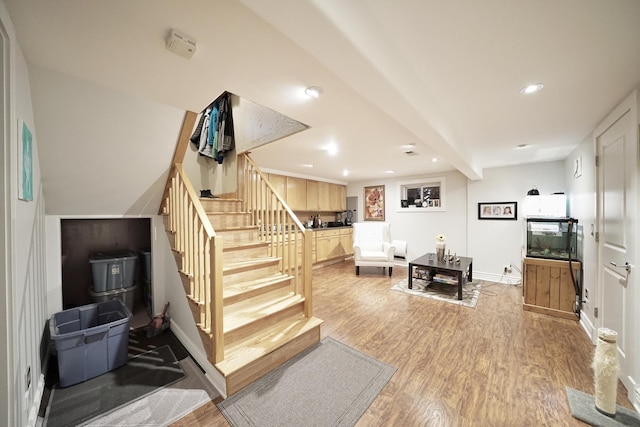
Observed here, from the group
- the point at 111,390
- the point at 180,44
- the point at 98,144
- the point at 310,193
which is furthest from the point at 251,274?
the point at 310,193

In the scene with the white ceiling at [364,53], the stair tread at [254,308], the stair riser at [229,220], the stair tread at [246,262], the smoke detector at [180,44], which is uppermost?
the white ceiling at [364,53]

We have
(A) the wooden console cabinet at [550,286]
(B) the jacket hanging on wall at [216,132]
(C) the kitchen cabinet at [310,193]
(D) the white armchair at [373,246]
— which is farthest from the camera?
(C) the kitchen cabinet at [310,193]

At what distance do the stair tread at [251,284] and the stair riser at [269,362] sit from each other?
1.96 ft

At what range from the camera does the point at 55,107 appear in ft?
4.96

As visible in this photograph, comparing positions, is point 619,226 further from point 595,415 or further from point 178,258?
point 178,258

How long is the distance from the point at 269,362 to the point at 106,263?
2251 millimetres

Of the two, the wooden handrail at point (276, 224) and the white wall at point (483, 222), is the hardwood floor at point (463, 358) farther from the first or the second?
the white wall at point (483, 222)

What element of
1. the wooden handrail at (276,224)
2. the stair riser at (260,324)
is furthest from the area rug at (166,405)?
the wooden handrail at (276,224)

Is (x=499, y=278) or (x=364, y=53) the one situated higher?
(x=364, y=53)

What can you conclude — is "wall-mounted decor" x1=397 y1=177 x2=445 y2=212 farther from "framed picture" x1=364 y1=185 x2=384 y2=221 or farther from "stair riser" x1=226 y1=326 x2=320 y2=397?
"stair riser" x1=226 y1=326 x2=320 y2=397

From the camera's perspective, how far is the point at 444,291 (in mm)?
3752

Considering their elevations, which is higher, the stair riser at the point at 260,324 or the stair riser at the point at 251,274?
the stair riser at the point at 251,274

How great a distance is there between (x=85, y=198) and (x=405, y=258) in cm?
558

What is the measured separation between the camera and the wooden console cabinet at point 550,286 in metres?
2.86
